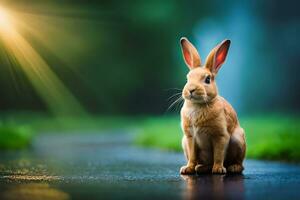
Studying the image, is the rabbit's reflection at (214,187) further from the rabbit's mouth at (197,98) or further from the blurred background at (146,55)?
the blurred background at (146,55)

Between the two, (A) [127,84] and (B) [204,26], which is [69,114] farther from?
(B) [204,26]

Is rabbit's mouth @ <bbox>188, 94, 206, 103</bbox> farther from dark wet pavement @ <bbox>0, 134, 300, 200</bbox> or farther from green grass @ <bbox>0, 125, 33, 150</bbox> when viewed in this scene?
green grass @ <bbox>0, 125, 33, 150</bbox>

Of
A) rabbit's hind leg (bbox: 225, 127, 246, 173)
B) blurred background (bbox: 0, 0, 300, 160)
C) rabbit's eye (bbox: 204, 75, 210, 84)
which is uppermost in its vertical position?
blurred background (bbox: 0, 0, 300, 160)

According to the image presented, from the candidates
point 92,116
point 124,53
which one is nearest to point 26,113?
point 92,116

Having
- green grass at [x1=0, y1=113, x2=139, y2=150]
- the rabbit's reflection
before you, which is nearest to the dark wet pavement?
the rabbit's reflection

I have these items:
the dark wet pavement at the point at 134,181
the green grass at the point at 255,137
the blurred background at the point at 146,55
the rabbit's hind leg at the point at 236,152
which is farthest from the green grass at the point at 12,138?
the rabbit's hind leg at the point at 236,152

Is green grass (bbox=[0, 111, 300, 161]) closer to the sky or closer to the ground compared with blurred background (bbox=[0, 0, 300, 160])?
closer to the ground
